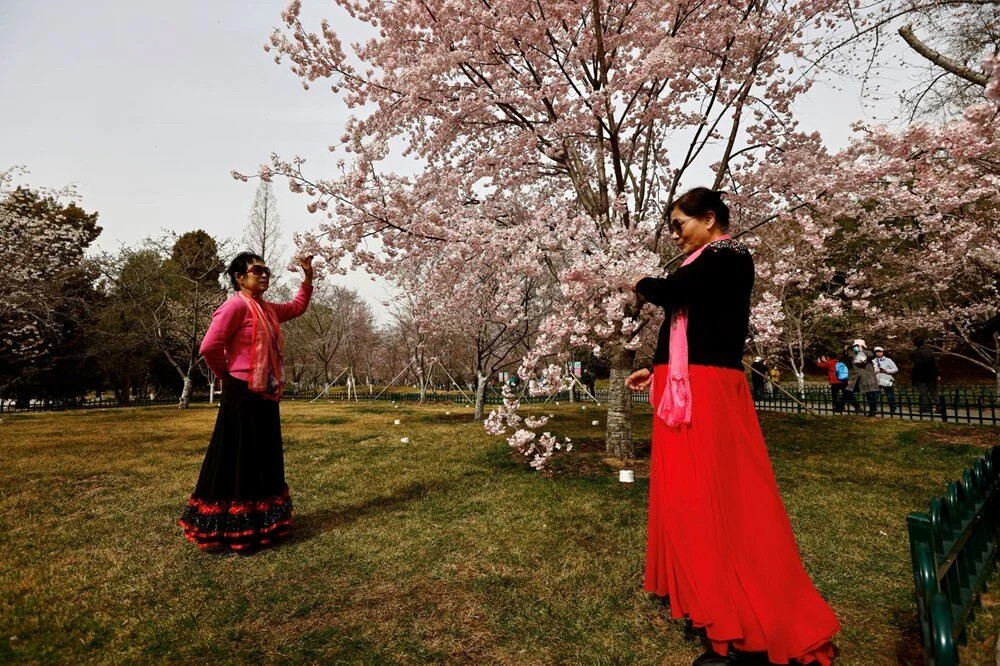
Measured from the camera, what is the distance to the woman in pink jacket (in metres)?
4.02

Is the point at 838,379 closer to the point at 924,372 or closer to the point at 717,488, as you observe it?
the point at 924,372

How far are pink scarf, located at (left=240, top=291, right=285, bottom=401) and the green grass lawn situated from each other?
4.56 ft

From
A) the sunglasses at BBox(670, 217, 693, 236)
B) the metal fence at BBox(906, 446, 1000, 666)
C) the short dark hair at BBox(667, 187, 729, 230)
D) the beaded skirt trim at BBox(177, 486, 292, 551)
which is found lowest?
the beaded skirt trim at BBox(177, 486, 292, 551)

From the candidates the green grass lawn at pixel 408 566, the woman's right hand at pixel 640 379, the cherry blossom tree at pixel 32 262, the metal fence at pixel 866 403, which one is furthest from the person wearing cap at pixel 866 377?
the cherry blossom tree at pixel 32 262

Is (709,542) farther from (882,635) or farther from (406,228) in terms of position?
(406,228)

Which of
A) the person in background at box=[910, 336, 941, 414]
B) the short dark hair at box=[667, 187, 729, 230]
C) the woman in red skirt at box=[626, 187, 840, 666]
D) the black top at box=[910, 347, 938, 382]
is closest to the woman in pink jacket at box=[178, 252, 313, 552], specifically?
the woman in red skirt at box=[626, 187, 840, 666]

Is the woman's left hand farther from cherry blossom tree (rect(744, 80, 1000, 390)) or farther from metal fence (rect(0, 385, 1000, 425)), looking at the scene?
cherry blossom tree (rect(744, 80, 1000, 390))

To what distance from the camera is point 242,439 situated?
4043 mm

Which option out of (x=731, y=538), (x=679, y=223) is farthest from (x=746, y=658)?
(x=679, y=223)

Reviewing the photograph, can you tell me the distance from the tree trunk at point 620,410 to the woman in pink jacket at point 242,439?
486 cm

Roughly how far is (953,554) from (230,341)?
16.2 ft

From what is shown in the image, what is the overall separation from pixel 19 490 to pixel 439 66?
744 centimetres

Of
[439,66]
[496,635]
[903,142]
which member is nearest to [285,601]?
[496,635]

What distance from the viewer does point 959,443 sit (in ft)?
27.9
